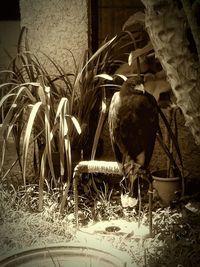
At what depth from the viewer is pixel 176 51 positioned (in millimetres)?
1881

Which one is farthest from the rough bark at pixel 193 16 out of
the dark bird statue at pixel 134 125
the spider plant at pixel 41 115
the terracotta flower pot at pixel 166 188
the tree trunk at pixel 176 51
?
A: the terracotta flower pot at pixel 166 188

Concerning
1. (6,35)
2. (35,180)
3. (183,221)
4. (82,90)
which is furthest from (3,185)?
(6,35)

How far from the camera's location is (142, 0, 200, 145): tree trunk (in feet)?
6.10

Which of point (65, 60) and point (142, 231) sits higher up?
point (65, 60)

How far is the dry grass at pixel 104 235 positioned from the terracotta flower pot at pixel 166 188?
0.07m

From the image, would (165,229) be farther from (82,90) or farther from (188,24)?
(188,24)

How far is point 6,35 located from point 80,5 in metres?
2.50

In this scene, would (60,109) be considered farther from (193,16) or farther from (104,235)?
(193,16)

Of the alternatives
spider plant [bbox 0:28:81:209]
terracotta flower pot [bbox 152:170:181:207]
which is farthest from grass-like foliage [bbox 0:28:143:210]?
terracotta flower pot [bbox 152:170:181:207]

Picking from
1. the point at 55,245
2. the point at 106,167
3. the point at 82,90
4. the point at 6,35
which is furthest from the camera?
the point at 6,35

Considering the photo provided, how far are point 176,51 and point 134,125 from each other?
0.71 meters

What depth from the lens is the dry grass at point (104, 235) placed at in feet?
7.47

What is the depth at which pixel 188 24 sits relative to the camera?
186 cm

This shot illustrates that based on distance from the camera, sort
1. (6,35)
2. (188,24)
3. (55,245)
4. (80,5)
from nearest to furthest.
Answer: (188,24), (55,245), (80,5), (6,35)
